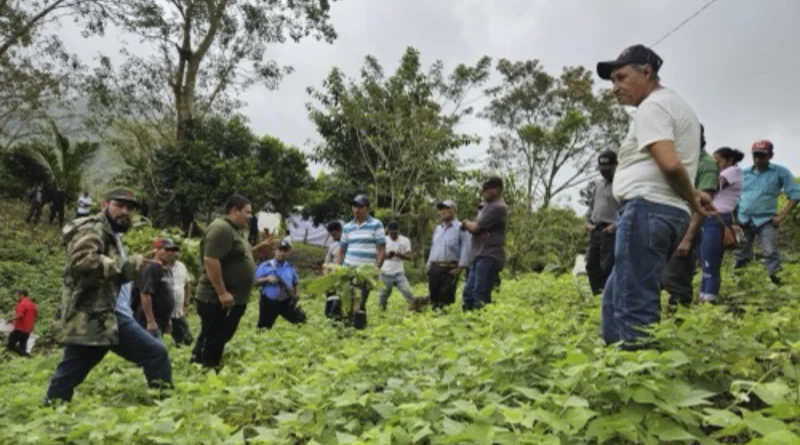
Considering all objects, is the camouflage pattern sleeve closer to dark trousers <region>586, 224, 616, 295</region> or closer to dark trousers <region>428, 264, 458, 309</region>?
dark trousers <region>586, 224, 616, 295</region>

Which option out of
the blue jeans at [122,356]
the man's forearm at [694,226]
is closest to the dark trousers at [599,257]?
the man's forearm at [694,226]

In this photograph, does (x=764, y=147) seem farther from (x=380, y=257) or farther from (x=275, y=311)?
(x=275, y=311)

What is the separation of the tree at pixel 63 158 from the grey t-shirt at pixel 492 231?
23.9 metres

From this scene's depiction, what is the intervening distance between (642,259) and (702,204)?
51 centimetres

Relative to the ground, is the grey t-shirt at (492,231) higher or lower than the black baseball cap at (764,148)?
lower

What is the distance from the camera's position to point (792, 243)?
1244 centimetres

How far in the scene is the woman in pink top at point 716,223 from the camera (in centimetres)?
539

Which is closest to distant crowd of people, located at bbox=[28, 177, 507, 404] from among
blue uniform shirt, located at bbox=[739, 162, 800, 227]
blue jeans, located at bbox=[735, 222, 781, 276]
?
blue uniform shirt, located at bbox=[739, 162, 800, 227]

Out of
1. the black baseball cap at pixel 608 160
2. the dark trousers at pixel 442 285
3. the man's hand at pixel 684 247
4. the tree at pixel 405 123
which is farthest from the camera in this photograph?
the tree at pixel 405 123

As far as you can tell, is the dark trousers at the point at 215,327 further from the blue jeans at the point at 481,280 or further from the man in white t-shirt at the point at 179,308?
the man in white t-shirt at the point at 179,308

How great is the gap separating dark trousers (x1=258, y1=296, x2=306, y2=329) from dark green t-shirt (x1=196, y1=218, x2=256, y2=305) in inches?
87.3

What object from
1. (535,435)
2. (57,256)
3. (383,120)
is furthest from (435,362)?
(57,256)

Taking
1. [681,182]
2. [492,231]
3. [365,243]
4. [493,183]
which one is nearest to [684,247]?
[681,182]

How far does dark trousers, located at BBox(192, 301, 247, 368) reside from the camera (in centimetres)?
525
